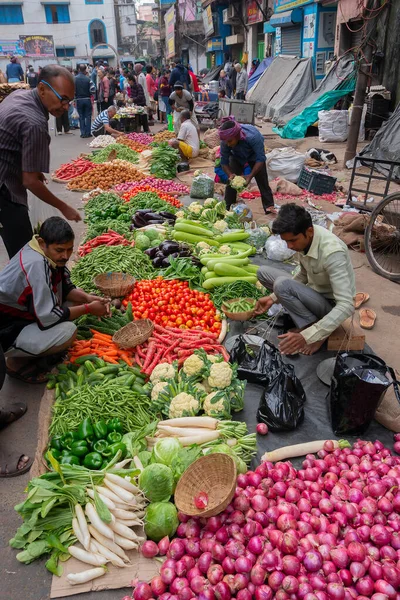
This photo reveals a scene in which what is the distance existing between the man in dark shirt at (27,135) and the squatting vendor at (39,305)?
0.70m

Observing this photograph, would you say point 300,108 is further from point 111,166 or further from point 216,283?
point 216,283

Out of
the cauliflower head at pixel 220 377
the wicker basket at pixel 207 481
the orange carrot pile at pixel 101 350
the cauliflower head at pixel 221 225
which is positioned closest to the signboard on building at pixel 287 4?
the cauliflower head at pixel 221 225

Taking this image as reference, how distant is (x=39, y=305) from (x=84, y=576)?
1803mm

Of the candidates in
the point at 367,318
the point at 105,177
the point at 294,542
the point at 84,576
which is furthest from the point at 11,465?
the point at 105,177

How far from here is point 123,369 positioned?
3533 mm

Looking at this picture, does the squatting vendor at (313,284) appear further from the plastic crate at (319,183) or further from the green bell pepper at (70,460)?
the plastic crate at (319,183)

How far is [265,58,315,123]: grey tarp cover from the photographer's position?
15469 mm

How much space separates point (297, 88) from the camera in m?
15.6

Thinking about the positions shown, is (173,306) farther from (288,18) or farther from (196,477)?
(288,18)

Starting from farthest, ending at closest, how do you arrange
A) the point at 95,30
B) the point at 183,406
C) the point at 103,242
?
the point at 95,30 < the point at 103,242 < the point at 183,406

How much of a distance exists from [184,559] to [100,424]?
1.05 m

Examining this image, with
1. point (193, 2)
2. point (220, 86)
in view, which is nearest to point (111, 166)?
point (220, 86)

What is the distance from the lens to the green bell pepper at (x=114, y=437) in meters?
2.79

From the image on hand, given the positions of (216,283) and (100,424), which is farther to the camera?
(216,283)
